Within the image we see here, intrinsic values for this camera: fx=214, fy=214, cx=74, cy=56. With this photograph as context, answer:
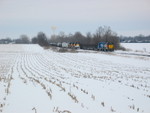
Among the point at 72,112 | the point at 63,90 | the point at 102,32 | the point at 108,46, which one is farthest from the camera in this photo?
the point at 102,32

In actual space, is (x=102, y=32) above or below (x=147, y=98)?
above

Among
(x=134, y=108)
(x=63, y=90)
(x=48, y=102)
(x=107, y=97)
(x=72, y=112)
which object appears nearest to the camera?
(x=72, y=112)

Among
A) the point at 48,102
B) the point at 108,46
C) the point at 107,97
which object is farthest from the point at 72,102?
the point at 108,46

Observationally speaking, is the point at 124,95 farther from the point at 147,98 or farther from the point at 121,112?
the point at 121,112

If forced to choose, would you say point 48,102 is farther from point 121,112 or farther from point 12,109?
point 121,112

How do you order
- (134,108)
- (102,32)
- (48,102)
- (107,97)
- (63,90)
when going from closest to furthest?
1. (134,108)
2. (48,102)
3. (107,97)
4. (63,90)
5. (102,32)

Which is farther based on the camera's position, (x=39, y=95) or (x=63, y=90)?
(x=63, y=90)

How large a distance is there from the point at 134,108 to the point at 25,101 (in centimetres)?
385

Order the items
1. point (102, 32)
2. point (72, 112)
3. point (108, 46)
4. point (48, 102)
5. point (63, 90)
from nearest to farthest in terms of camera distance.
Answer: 1. point (72, 112)
2. point (48, 102)
3. point (63, 90)
4. point (108, 46)
5. point (102, 32)

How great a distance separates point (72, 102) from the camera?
7.61m

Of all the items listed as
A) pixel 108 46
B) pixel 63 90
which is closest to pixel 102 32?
pixel 108 46

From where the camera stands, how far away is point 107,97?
8.55 metres

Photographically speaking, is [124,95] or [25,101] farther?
[124,95]

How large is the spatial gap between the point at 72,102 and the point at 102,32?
269ft
